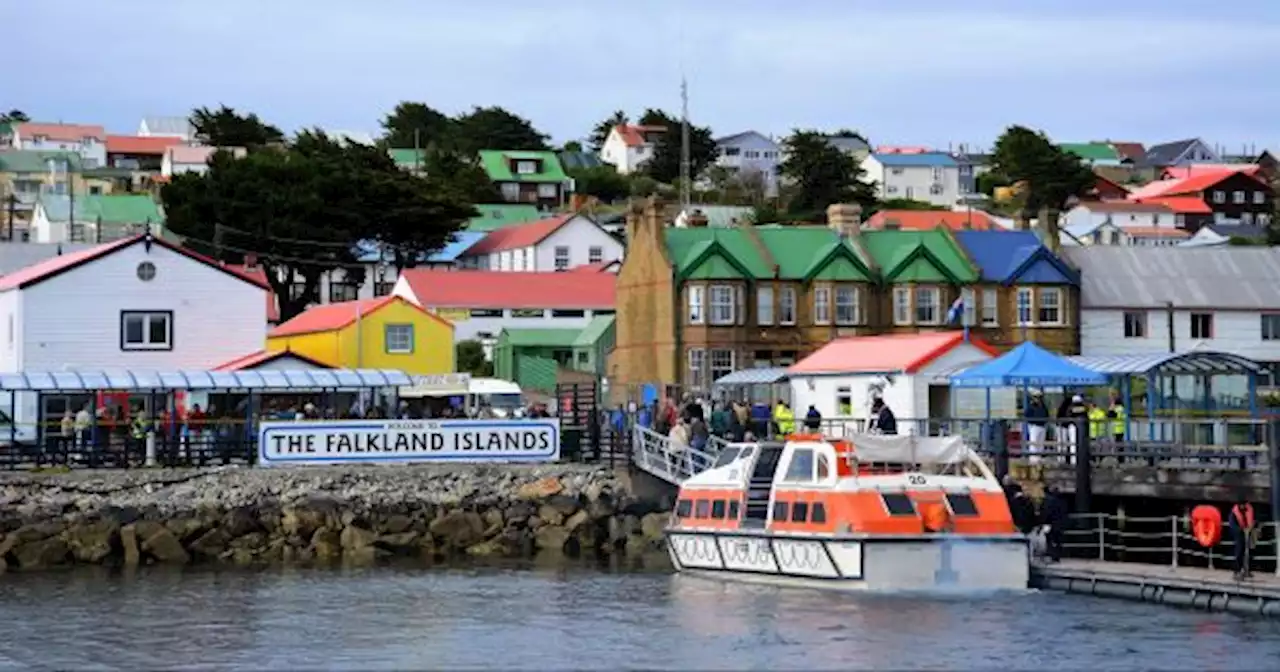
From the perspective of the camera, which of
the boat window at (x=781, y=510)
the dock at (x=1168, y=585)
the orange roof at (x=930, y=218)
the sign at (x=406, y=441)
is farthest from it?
the orange roof at (x=930, y=218)

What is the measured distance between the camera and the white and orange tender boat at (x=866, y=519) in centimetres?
3791

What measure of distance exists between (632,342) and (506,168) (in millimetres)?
94806

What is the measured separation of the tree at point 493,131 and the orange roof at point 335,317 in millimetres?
112502

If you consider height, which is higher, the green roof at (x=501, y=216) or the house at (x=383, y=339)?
the green roof at (x=501, y=216)

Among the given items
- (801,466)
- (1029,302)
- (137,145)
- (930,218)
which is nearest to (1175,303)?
(1029,302)

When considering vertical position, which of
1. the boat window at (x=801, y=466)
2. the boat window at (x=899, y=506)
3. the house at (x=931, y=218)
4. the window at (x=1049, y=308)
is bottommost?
the boat window at (x=899, y=506)

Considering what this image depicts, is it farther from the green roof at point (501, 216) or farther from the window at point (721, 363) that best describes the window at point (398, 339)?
the green roof at point (501, 216)

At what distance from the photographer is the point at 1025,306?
77.9 metres

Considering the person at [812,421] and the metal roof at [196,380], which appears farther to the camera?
the metal roof at [196,380]

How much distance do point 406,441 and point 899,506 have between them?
18.5 metres

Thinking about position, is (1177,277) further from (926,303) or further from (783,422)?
(783,422)

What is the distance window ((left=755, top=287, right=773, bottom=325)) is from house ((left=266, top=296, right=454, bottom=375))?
11277 millimetres

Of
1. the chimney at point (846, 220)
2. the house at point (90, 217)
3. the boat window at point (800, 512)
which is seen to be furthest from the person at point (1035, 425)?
the house at point (90, 217)

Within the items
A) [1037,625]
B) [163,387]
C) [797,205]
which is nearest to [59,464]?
[163,387]
